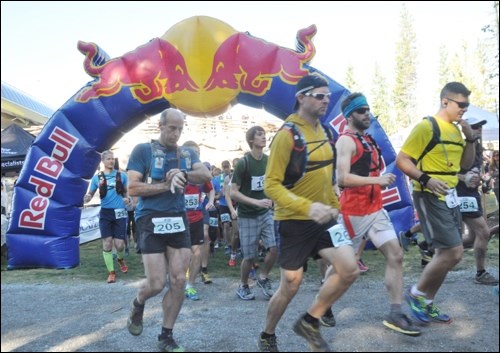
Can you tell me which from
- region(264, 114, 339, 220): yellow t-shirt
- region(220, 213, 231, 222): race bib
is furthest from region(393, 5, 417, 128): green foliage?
region(264, 114, 339, 220): yellow t-shirt

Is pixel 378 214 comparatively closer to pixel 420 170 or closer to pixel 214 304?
pixel 420 170

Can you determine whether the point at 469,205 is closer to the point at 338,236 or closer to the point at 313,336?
the point at 338,236

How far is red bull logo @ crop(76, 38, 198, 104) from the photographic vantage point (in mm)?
7223

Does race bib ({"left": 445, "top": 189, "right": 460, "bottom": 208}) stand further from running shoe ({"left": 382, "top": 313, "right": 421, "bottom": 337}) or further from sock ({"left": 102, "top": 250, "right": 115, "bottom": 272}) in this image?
sock ({"left": 102, "top": 250, "right": 115, "bottom": 272})

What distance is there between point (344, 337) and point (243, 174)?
7.61ft

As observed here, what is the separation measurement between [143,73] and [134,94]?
0.37 m

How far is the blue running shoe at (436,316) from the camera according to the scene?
12.5ft

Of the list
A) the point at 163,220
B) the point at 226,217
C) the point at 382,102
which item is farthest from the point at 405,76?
the point at 163,220

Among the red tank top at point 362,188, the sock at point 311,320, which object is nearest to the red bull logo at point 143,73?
the red tank top at point 362,188

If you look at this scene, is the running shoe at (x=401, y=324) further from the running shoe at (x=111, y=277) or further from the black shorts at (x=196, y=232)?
the running shoe at (x=111, y=277)

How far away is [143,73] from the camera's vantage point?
721 centimetres

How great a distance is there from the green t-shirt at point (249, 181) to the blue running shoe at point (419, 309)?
2.06 m

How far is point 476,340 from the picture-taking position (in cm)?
337

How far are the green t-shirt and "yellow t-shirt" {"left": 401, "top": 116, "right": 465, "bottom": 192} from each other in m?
1.92
